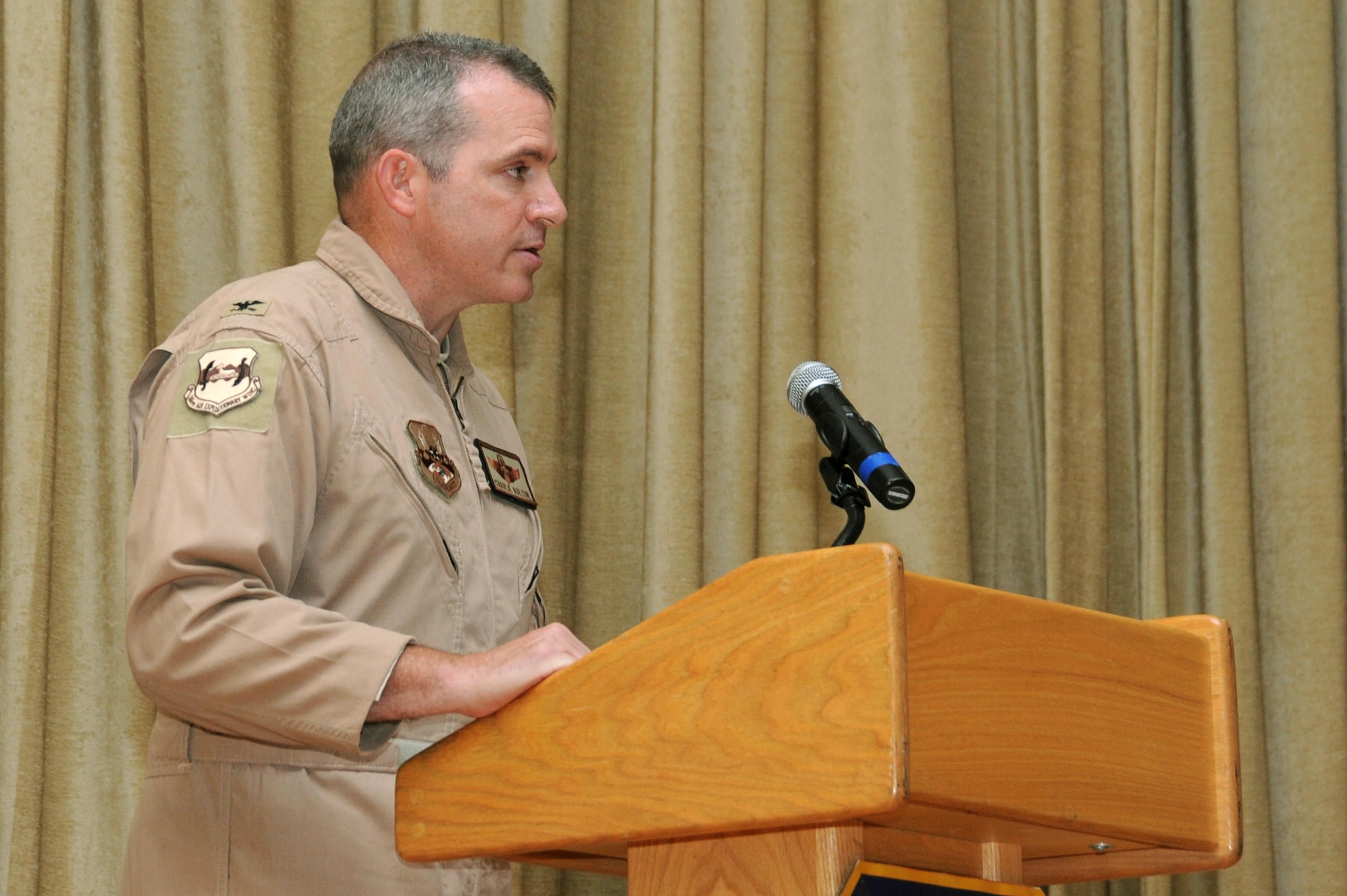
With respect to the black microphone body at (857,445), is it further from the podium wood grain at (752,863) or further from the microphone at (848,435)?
the podium wood grain at (752,863)

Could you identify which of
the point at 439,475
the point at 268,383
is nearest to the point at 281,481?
the point at 268,383

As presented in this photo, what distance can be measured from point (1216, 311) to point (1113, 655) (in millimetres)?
1765

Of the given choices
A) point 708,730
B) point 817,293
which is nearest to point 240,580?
point 708,730

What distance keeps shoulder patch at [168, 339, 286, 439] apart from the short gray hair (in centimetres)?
42

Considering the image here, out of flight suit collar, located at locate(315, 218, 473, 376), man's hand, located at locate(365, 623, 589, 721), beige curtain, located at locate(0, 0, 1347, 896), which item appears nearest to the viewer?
man's hand, located at locate(365, 623, 589, 721)

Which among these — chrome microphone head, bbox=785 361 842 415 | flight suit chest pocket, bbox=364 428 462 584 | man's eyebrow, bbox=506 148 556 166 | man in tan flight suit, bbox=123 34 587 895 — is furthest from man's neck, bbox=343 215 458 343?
chrome microphone head, bbox=785 361 842 415

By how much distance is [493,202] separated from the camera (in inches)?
67.8

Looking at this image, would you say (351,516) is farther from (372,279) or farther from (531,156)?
(531,156)

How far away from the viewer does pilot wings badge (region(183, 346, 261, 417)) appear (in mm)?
1316

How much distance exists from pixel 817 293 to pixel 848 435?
1382 mm

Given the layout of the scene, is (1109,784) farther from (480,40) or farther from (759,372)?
(759,372)

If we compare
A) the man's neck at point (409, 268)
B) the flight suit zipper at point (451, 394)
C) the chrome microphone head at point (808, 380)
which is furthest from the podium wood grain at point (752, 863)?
the man's neck at point (409, 268)

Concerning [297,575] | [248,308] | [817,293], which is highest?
[817,293]

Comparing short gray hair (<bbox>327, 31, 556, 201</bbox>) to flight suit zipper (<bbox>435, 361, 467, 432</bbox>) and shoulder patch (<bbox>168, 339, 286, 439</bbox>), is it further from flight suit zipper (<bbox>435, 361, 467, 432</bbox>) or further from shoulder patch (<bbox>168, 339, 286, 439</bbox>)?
shoulder patch (<bbox>168, 339, 286, 439</bbox>)
